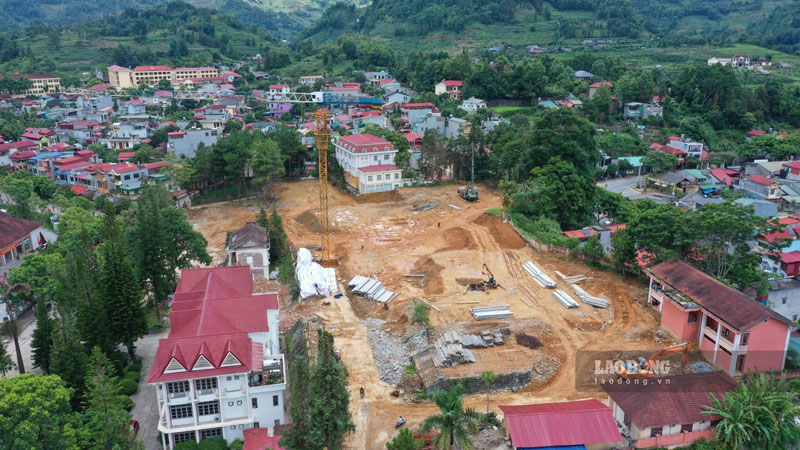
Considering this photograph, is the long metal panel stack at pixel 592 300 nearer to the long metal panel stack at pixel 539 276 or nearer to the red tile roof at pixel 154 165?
the long metal panel stack at pixel 539 276

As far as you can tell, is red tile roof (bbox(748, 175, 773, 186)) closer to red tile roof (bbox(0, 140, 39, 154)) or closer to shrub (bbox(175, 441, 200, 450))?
shrub (bbox(175, 441, 200, 450))

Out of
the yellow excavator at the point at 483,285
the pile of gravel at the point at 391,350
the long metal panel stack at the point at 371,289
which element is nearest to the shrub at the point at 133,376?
the pile of gravel at the point at 391,350

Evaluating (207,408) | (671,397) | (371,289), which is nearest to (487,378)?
(671,397)

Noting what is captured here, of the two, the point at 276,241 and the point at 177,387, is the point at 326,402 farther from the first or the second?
→ the point at 276,241

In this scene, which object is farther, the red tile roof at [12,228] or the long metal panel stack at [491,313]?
the red tile roof at [12,228]

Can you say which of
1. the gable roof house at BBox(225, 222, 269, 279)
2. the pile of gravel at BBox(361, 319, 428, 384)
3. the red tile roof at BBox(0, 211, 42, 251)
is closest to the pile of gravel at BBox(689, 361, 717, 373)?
the pile of gravel at BBox(361, 319, 428, 384)

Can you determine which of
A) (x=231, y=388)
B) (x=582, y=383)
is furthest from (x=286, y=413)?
(x=582, y=383)
